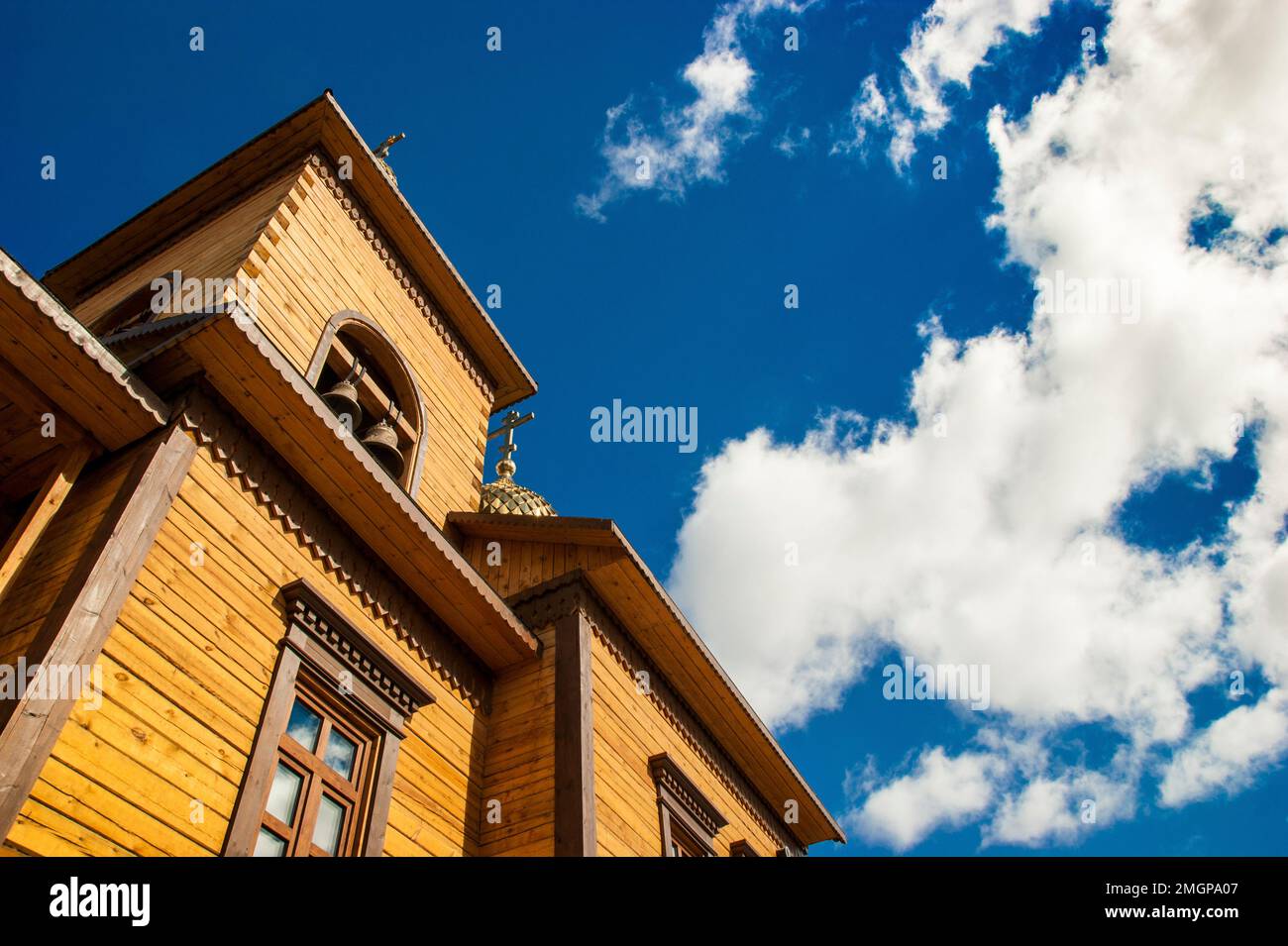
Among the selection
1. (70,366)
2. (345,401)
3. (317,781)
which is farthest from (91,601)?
(345,401)

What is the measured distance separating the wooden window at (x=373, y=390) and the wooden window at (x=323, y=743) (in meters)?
2.49

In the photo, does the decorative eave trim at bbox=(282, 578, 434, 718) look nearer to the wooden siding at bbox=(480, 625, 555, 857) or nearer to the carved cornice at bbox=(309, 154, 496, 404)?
the wooden siding at bbox=(480, 625, 555, 857)

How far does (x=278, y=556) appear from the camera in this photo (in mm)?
7738

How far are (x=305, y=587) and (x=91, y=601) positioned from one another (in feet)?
6.63

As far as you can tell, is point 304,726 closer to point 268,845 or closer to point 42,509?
point 268,845

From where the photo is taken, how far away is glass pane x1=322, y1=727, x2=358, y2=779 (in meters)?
7.66

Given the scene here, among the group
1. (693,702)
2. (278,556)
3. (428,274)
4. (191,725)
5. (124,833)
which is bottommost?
(124,833)

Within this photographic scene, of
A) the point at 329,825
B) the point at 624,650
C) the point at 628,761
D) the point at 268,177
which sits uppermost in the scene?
the point at 268,177

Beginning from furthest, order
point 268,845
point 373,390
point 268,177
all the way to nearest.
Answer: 1. point 268,177
2. point 373,390
3. point 268,845

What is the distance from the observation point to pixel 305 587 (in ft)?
25.1

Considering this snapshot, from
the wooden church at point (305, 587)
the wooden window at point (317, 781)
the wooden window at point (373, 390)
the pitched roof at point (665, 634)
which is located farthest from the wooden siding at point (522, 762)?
the wooden window at point (373, 390)

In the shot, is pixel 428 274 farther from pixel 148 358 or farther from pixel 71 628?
pixel 71 628
